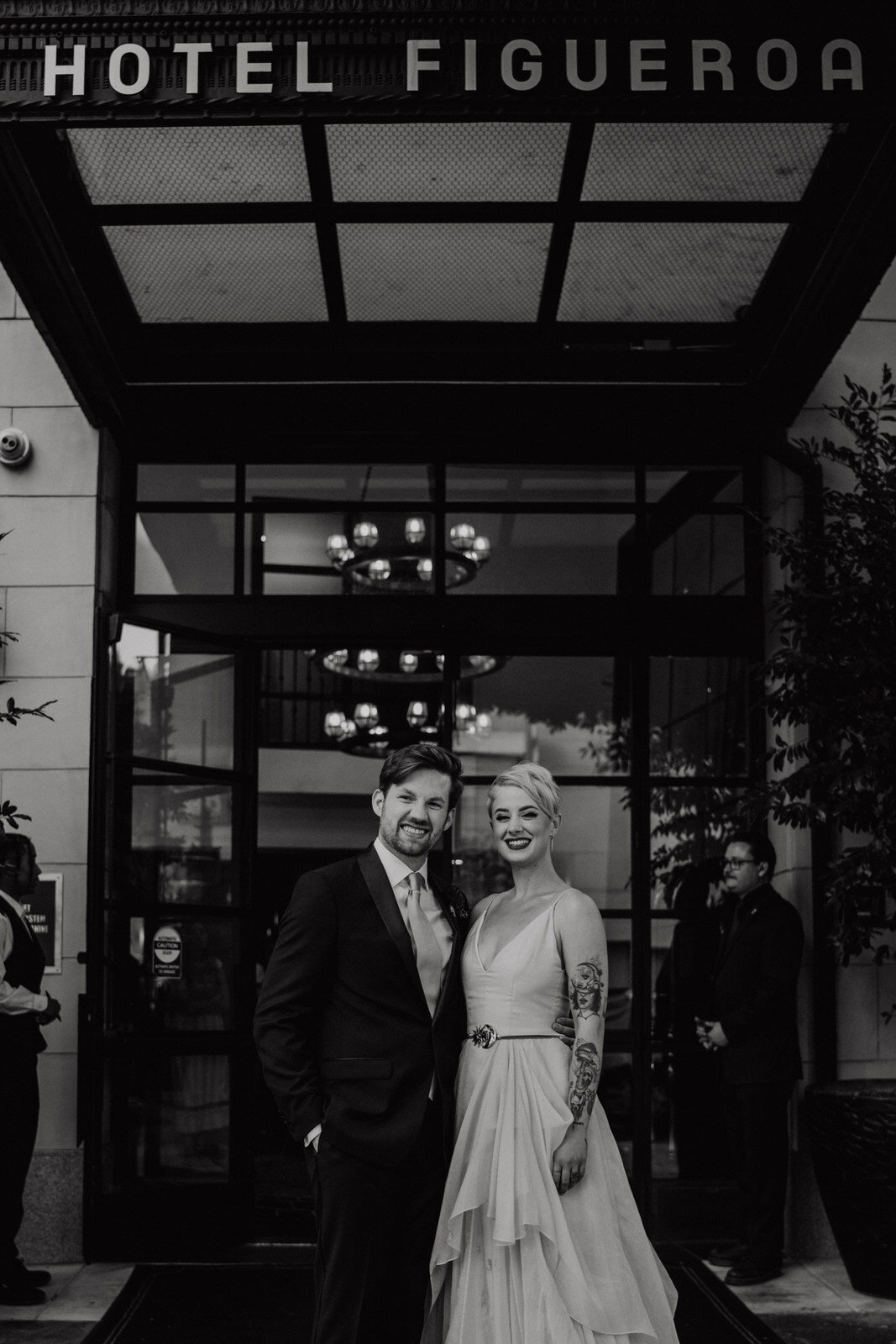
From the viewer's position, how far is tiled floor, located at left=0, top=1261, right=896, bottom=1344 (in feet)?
18.0

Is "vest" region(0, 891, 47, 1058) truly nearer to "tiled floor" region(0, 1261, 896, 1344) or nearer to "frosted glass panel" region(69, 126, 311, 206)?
"tiled floor" region(0, 1261, 896, 1344)

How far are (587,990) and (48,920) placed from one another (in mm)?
3595

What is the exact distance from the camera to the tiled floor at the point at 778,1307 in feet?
18.0

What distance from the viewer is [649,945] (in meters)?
7.20

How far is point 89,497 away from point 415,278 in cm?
185

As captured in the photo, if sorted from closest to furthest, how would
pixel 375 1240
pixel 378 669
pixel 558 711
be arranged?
1. pixel 375 1240
2. pixel 558 711
3. pixel 378 669

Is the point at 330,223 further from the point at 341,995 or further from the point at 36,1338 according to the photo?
the point at 36,1338

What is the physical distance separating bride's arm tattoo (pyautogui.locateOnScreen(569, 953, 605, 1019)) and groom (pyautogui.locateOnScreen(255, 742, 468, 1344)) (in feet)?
1.02

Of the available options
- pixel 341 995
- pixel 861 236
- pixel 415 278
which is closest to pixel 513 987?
pixel 341 995

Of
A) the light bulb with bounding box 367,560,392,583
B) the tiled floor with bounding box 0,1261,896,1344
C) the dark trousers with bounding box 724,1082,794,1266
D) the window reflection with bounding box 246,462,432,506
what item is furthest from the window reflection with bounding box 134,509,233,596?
the dark trousers with bounding box 724,1082,794,1266

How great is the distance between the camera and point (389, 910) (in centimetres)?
386

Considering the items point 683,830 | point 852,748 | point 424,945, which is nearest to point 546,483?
point 683,830

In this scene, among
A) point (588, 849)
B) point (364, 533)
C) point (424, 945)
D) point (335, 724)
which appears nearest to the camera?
point (424, 945)

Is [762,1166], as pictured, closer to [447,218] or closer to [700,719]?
[700,719]
